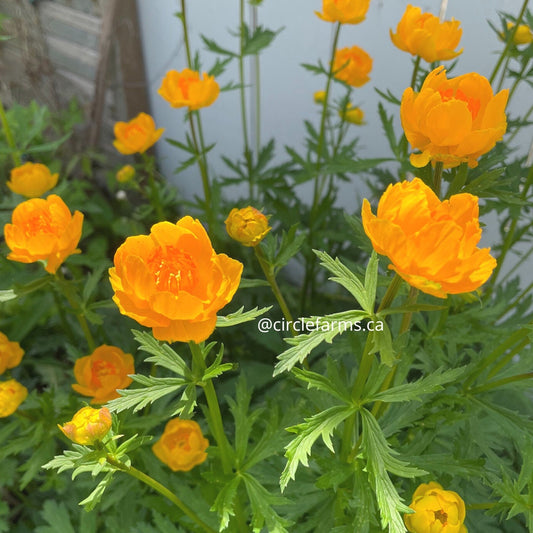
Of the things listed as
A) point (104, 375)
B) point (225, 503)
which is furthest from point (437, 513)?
point (104, 375)

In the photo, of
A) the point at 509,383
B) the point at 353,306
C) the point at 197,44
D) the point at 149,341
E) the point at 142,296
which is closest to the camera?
the point at 142,296

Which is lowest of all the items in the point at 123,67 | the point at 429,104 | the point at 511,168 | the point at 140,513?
the point at 140,513

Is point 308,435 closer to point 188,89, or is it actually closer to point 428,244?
point 428,244

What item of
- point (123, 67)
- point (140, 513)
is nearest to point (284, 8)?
point (123, 67)

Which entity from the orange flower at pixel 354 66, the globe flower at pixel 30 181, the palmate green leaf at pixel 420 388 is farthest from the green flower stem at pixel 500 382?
the globe flower at pixel 30 181

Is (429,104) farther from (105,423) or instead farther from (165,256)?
(105,423)

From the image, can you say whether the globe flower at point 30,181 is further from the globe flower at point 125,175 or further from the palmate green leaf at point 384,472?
the palmate green leaf at point 384,472

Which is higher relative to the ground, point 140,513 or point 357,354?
point 357,354
